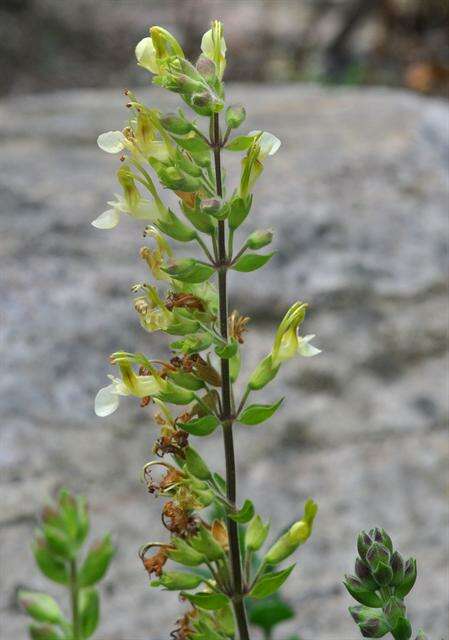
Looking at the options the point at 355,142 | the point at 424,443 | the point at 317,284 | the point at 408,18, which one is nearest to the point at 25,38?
the point at 408,18

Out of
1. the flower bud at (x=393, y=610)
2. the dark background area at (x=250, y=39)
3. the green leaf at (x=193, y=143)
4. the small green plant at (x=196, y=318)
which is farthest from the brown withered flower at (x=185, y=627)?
the dark background area at (x=250, y=39)

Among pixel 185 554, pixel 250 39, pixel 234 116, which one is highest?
pixel 250 39

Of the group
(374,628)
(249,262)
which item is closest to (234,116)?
(249,262)

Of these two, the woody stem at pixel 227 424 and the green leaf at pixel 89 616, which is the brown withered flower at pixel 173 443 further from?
the green leaf at pixel 89 616

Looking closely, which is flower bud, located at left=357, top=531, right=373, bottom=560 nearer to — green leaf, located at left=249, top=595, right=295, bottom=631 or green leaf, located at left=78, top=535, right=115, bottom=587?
green leaf, located at left=78, top=535, right=115, bottom=587

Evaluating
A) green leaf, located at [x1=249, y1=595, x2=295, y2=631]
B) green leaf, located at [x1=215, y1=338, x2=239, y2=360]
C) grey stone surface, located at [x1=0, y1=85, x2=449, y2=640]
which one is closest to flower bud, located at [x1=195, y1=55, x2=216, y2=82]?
green leaf, located at [x1=215, y1=338, x2=239, y2=360]

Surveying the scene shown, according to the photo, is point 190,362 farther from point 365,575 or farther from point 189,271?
point 365,575
